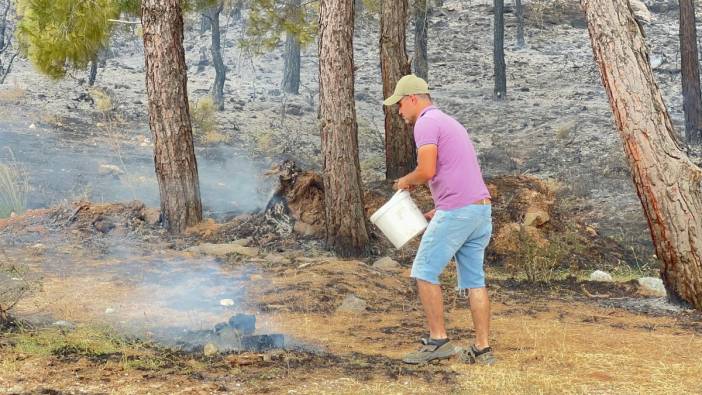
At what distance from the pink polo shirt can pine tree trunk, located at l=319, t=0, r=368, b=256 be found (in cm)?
436

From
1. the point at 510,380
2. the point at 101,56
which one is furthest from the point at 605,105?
the point at 510,380

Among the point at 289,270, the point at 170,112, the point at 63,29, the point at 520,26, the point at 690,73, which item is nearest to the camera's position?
the point at 289,270

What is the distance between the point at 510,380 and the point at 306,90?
2149 centimetres

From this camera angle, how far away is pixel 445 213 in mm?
4941

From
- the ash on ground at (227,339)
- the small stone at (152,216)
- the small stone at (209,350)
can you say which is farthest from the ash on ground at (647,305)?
the small stone at (152,216)

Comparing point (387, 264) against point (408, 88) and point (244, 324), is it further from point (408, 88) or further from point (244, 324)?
point (408, 88)

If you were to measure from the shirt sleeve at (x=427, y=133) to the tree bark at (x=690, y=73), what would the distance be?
12.2m

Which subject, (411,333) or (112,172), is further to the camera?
(112,172)

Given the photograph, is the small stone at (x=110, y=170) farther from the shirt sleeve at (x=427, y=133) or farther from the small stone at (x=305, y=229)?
the shirt sleeve at (x=427, y=133)

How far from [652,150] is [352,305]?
269 centimetres

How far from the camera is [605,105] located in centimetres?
2200

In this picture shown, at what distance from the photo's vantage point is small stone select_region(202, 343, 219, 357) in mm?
5280

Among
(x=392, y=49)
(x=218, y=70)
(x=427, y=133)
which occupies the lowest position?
(x=218, y=70)

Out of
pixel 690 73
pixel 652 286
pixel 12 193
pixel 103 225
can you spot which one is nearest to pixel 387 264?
pixel 652 286
